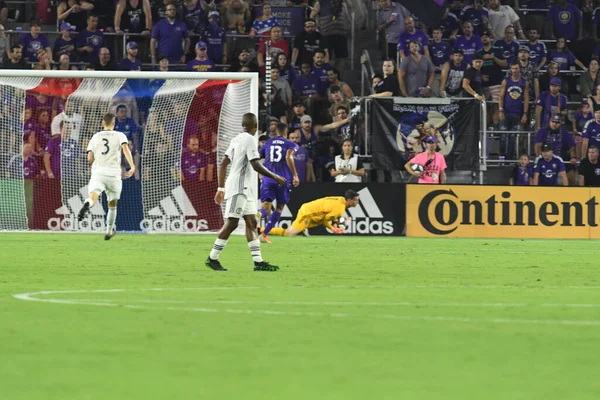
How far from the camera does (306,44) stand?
27469 millimetres

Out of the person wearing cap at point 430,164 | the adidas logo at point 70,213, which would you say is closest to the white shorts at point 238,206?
the adidas logo at point 70,213

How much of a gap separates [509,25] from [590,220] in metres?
6.14

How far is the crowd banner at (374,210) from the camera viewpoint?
24.6m

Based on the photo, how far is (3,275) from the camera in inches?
504

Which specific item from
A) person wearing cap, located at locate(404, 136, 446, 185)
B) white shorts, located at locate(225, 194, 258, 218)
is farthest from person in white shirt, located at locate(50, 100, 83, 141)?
white shorts, located at locate(225, 194, 258, 218)

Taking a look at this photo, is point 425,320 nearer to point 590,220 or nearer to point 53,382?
point 53,382

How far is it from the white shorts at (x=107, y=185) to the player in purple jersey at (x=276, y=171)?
8.50ft

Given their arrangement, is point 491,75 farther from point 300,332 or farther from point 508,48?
point 300,332

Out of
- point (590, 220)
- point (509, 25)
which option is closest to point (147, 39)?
point (509, 25)

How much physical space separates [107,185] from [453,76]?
9.34 metres

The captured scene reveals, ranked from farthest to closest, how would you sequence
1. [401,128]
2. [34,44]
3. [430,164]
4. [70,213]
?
1. [34,44]
2. [401,128]
3. [430,164]
4. [70,213]

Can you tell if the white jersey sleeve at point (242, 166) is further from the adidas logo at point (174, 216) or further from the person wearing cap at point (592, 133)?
the person wearing cap at point (592, 133)

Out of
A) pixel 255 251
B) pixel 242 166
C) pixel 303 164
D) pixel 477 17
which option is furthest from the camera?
pixel 477 17

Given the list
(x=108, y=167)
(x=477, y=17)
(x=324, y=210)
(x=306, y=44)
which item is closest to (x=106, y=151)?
(x=108, y=167)
